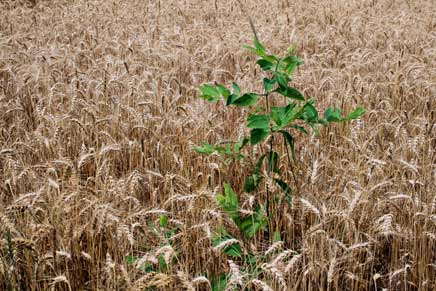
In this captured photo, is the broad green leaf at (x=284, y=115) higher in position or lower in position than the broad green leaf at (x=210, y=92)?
lower

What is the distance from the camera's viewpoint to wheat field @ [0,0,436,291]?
1.78 meters

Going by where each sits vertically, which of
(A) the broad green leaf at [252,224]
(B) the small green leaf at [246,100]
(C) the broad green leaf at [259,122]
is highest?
(B) the small green leaf at [246,100]

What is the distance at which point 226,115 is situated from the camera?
3164mm

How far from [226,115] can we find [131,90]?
25.3 inches

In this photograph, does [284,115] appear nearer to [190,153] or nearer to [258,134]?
[258,134]

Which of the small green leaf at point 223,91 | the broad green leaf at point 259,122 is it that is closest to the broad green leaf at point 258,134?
the broad green leaf at point 259,122

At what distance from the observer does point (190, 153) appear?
102 inches

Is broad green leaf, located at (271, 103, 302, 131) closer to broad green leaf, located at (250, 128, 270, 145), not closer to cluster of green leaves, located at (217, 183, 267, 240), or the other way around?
broad green leaf, located at (250, 128, 270, 145)

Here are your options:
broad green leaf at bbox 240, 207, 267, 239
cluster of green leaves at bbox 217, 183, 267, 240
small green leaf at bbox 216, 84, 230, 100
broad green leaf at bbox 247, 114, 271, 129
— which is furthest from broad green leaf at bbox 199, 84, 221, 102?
broad green leaf at bbox 240, 207, 267, 239

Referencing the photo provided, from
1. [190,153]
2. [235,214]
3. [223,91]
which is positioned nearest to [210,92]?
[223,91]

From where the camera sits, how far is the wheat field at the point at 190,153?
1.78 metres

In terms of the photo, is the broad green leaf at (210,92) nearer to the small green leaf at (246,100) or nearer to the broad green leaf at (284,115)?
the small green leaf at (246,100)

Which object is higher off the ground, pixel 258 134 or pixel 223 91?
pixel 223 91

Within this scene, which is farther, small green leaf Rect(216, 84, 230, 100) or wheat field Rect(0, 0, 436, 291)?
small green leaf Rect(216, 84, 230, 100)
